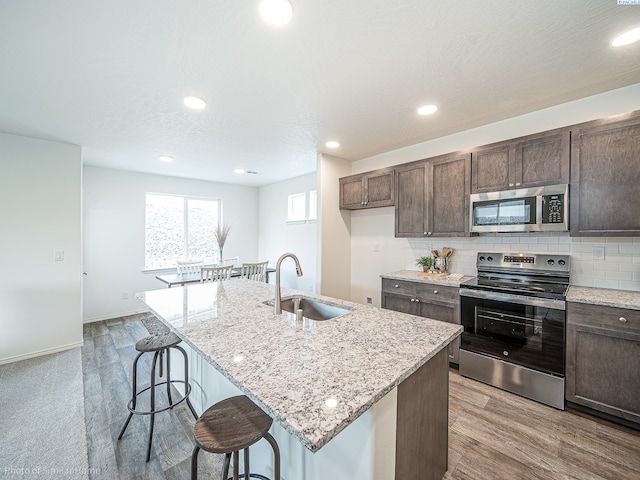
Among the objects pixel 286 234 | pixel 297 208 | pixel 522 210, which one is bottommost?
pixel 286 234

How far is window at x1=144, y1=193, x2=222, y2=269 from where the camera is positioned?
16.3 ft

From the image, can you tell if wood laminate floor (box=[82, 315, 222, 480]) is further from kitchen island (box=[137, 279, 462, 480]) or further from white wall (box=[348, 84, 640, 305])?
white wall (box=[348, 84, 640, 305])

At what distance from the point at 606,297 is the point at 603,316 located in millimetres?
168

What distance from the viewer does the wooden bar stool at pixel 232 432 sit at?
3.27 ft

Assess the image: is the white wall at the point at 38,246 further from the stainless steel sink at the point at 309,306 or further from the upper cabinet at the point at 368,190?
the upper cabinet at the point at 368,190

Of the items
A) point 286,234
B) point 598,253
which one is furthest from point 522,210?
point 286,234

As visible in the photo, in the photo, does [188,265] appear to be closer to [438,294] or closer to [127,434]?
[127,434]

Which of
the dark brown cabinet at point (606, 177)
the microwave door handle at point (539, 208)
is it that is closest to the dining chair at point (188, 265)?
the microwave door handle at point (539, 208)

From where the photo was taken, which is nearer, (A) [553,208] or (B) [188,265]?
(A) [553,208]

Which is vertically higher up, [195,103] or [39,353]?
[195,103]

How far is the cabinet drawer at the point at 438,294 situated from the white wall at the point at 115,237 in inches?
180

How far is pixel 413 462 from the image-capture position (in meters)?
1.14

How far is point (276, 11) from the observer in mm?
1368

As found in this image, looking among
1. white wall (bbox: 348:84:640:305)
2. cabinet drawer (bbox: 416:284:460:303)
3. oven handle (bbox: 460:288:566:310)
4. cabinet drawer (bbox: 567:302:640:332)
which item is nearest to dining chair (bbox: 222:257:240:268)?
white wall (bbox: 348:84:640:305)
